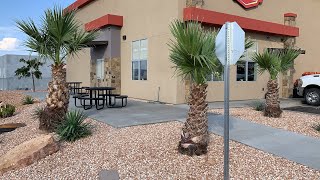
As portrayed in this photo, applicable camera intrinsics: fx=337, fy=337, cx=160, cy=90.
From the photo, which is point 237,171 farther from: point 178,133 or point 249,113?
point 249,113

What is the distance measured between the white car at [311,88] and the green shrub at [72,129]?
10846 millimetres

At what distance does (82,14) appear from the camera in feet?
75.8

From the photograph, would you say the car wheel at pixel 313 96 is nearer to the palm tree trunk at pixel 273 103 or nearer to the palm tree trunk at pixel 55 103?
the palm tree trunk at pixel 273 103

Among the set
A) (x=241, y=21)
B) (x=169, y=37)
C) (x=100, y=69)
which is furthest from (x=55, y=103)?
(x=100, y=69)

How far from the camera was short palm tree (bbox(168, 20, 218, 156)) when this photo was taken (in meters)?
5.98

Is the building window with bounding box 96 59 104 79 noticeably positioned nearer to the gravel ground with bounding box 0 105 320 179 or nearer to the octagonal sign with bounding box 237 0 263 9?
the octagonal sign with bounding box 237 0 263 9

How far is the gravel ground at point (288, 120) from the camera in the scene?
921 cm

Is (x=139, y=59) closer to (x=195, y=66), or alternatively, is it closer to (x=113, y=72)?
(x=113, y=72)

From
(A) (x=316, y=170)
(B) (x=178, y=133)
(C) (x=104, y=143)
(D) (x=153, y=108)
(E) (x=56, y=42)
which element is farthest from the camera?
(D) (x=153, y=108)

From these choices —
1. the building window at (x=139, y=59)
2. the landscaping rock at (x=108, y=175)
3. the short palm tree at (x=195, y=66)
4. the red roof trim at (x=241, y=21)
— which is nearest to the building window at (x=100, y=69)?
the building window at (x=139, y=59)

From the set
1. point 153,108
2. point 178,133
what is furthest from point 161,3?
point 178,133

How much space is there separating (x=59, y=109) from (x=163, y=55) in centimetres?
689

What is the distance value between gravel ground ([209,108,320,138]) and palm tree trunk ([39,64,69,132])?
5518 mm

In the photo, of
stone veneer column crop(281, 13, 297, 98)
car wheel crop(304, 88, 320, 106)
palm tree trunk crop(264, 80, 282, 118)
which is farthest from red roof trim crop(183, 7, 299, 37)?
car wheel crop(304, 88, 320, 106)
